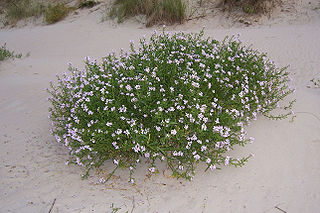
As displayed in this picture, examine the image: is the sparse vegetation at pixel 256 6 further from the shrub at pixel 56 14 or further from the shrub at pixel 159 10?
the shrub at pixel 56 14

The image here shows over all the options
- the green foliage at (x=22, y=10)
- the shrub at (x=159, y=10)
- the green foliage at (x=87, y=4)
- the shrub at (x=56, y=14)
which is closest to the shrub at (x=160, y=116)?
the shrub at (x=159, y=10)

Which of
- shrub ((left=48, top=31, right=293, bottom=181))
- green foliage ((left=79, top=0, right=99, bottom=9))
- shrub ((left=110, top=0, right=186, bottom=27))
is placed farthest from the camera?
green foliage ((left=79, top=0, right=99, bottom=9))

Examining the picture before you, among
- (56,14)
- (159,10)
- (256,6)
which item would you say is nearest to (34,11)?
(56,14)

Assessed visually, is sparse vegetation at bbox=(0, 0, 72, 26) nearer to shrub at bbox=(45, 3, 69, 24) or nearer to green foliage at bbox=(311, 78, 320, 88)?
shrub at bbox=(45, 3, 69, 24)

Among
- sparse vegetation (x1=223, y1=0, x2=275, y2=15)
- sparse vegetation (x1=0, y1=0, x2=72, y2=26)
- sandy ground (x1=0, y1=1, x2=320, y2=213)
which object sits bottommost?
sandy ground (x1=0, y1=1, x2=320, y2=213)

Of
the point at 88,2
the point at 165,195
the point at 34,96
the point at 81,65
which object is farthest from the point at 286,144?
the point at 88,2

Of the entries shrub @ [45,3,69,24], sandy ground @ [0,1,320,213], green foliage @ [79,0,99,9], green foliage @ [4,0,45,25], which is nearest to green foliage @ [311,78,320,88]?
sandy ground @ [0,1,320,213]

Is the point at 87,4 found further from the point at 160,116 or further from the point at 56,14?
the point at 160,116

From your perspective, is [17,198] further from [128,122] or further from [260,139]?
[260,139]
